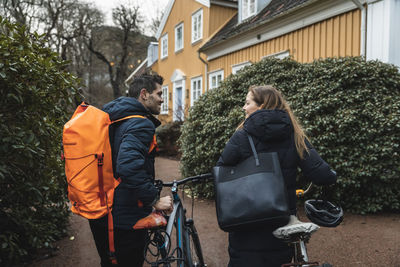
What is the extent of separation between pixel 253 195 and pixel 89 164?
1.03 m

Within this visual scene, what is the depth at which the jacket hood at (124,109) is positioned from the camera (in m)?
2.21

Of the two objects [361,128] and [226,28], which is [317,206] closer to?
[361,128]

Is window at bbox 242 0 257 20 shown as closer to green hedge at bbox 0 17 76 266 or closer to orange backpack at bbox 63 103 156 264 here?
green hedge at bbox 0 17 76 266

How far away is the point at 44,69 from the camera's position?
11.7 ft

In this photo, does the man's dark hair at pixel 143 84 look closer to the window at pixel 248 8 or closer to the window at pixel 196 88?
the window at pixel 248 8

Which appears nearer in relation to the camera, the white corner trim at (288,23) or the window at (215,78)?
the white corner trim at (288,23)

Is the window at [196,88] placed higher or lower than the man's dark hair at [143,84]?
higher

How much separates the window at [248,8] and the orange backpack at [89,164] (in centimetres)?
1138

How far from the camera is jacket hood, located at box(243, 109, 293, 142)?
Result: 2055mm

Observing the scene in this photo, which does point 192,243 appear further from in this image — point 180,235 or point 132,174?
point 132,174

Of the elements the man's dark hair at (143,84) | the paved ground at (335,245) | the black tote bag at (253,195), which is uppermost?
A: the man's dark hair at (143,84)

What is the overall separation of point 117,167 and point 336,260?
10.1ft

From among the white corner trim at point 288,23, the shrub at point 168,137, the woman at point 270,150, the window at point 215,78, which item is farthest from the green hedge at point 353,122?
the shrub at point 168,137

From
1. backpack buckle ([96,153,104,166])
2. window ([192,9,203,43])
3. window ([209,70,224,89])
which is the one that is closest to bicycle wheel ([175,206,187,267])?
backpack buckle ([96,153,104,166])
